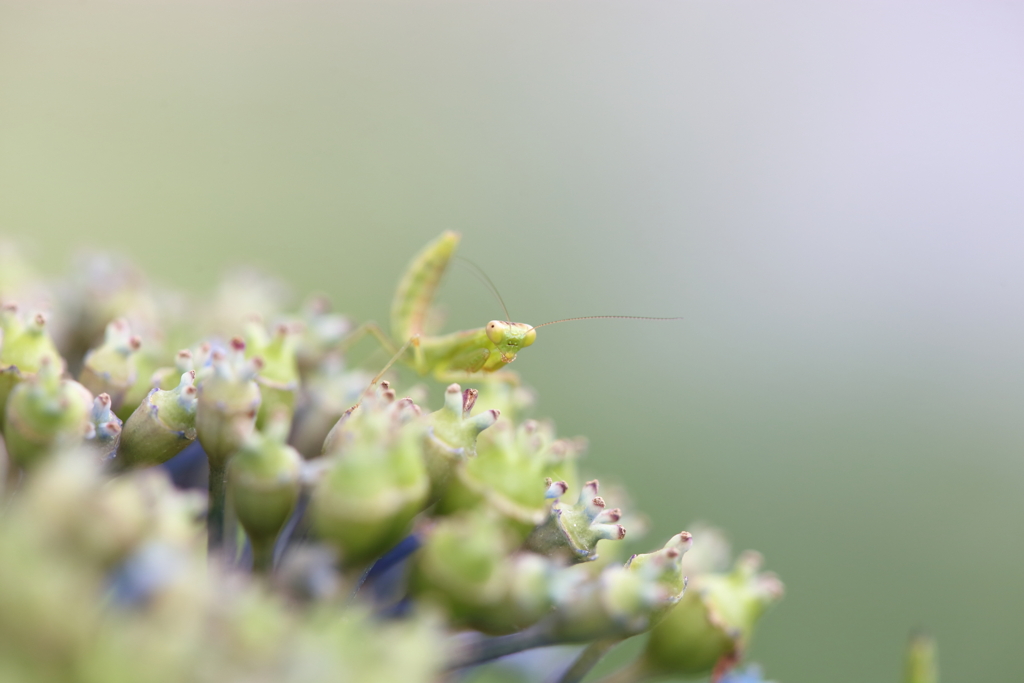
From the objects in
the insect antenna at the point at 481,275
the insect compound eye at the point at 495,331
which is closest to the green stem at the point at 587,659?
the insect compound eye at the point at 495,331

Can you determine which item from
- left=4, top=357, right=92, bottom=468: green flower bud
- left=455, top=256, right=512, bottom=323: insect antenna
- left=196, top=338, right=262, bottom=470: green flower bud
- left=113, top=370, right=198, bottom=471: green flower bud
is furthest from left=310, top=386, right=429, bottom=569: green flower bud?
left=455, top=256, right=512, bottom=323: insect antenna

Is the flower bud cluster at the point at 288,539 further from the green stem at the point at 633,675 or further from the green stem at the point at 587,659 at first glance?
the green stem at the point at 587,659

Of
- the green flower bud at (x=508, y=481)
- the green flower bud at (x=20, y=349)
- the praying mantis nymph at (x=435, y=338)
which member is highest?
the green flower bud at (x=20, y=349)

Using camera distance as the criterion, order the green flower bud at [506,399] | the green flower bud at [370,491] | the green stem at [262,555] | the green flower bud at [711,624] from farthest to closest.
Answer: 1. the green flower bud at [506,399]
2. the green flower bud at [711,624]
3. the green stem at [262,555]
4. the green flower bud at [370,491]

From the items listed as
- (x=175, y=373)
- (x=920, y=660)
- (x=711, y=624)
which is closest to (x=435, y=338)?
(x=175, y=373)

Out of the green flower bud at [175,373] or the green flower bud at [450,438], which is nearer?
the green flower bud at [450,438]

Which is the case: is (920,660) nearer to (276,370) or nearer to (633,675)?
(633,675)
